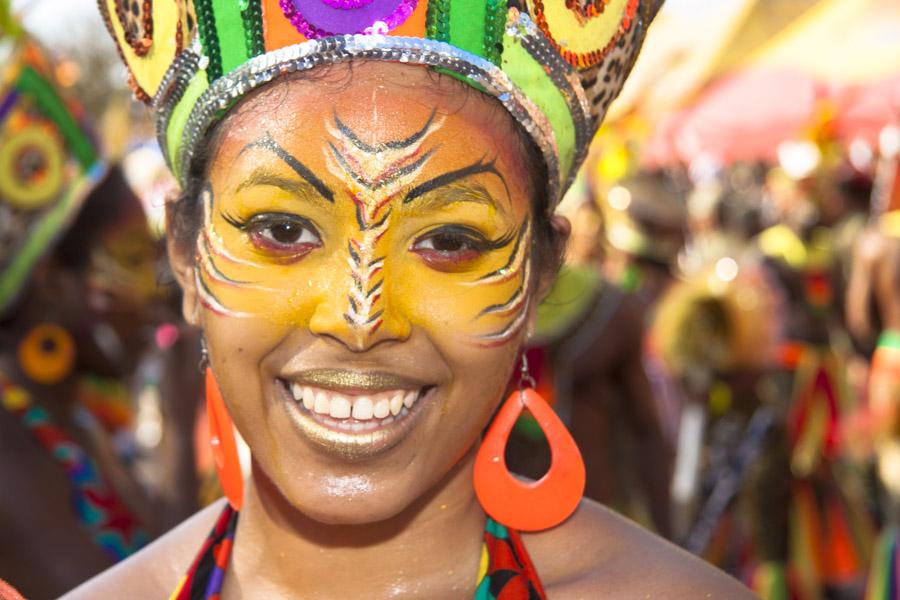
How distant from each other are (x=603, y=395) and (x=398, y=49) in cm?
401

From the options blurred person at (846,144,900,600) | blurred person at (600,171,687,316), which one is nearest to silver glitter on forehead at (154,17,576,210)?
blurred person at (846,144,900,600)

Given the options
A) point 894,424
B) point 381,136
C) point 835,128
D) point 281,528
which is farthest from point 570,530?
point 835,128

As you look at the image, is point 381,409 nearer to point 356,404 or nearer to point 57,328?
point 356,404

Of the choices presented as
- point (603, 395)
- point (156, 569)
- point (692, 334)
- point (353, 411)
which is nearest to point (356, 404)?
point (353, 411)

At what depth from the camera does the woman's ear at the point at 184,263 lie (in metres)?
2.17

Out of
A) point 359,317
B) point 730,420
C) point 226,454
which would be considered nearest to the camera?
point 359,317

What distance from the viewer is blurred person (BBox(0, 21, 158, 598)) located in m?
3.73

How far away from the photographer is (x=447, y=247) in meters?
1.97

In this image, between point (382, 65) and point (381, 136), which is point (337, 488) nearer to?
point (381, 136)

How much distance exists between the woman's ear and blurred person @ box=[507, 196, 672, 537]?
9.27 feet

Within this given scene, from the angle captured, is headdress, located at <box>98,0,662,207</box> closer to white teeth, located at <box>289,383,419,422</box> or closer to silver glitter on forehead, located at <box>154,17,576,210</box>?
silver glitter on forehead, located at <box>154,17,576,210</box>

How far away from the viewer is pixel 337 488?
195 cm

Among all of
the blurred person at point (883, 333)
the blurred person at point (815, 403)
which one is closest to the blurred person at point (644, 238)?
the blurred person at point (815, 403)

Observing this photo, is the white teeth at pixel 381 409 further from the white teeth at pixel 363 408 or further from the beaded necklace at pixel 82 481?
the beaded necklace at pixel 82 481
